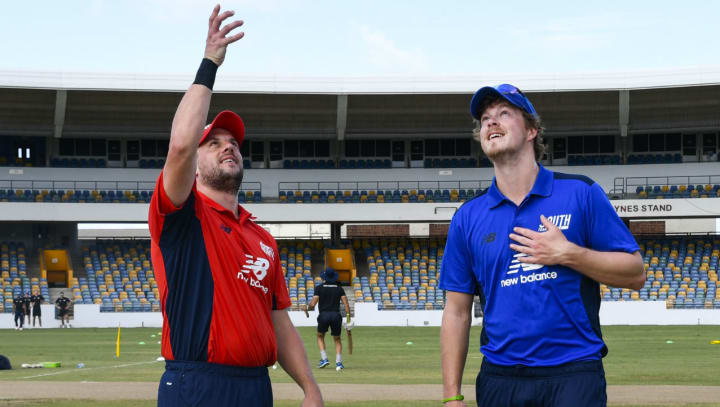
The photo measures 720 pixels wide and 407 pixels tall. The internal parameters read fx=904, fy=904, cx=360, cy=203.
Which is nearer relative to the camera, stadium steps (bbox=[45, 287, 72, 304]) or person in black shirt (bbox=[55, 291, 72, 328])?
person in black shirt (bbox=[55, 291, 72, 328])

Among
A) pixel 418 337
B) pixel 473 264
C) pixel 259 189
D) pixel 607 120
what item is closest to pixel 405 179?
pixel 259 189

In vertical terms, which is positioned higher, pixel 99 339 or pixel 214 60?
pixel 214 60

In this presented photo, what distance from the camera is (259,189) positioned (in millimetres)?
51906

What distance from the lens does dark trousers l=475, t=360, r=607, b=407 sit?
4184 millimetres

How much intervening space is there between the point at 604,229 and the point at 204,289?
6.46ft

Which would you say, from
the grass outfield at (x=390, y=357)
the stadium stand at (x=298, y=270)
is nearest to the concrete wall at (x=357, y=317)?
the stadium stand at (x=298, y=270)

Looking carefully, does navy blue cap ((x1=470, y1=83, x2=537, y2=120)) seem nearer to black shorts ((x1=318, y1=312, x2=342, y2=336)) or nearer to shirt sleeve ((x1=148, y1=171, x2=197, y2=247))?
shirt sleeve ((x1=148, y1=171, x2=197, y2=247))

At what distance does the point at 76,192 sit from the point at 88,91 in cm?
549

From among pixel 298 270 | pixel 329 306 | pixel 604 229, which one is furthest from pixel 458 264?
pixel 298 270

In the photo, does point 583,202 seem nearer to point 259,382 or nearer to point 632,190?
point 259,382

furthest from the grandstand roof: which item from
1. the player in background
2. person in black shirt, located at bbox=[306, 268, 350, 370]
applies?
person in black shirt, located at bbox=[306, 268, 350, 370]

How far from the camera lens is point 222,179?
4754mm

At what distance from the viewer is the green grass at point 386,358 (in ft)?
52.5

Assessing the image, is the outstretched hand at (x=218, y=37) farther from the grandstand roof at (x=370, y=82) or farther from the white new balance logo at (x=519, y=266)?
the grandstand roof at (x=370, y=82)
